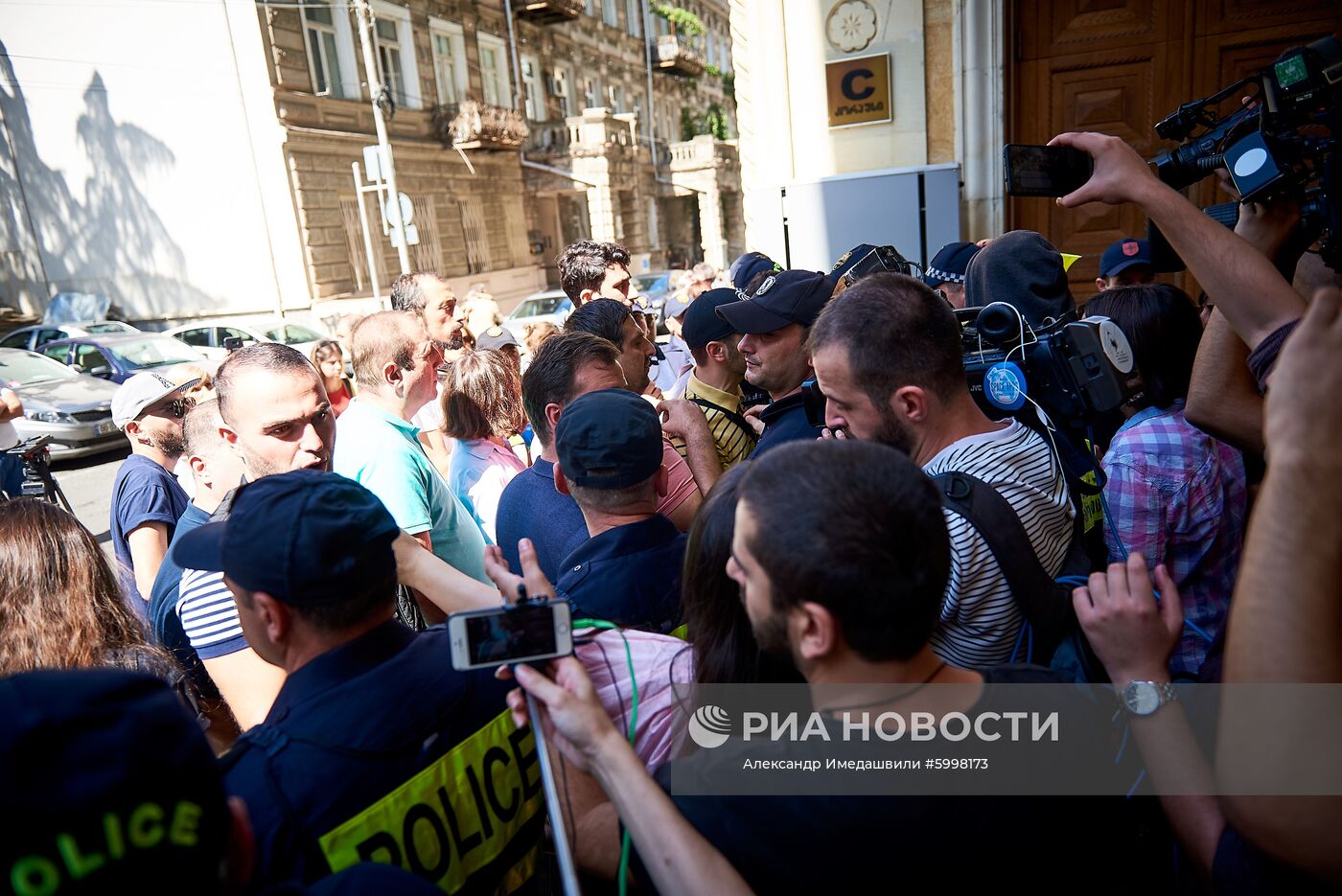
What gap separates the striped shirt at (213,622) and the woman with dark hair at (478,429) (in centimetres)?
143

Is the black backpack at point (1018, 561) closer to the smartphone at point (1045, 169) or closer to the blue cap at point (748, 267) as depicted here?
the smartphone at point (1045, 169)

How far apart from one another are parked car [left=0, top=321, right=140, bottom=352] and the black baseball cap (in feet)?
52.2

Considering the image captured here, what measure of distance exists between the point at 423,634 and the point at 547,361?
135cm

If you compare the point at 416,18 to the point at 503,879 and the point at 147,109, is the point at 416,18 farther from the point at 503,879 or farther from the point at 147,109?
the point at 503,879

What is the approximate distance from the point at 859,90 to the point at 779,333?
387cm

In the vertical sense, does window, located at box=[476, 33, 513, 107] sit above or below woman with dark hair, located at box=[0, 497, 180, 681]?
above

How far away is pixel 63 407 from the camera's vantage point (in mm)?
11109

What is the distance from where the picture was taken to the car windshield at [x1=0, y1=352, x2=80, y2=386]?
11883 mm

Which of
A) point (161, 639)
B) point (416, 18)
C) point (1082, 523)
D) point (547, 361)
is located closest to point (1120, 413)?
point (1082, 523)

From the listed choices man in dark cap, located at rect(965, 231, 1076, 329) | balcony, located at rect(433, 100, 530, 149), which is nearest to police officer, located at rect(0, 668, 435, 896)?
man in dark cap, located at rect(965, 231, 1076, 329)

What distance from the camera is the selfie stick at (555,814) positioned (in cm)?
123

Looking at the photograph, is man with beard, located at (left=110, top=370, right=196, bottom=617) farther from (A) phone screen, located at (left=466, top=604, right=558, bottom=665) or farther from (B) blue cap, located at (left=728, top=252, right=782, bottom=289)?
(B) blue cap, located at (left=728, top=252, right=782, bottom=289)

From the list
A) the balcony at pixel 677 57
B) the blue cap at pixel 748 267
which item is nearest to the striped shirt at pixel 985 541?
the blue cap at pixel 748 267

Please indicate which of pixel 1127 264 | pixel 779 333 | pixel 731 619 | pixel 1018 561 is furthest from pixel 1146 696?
pixel 1127 264
